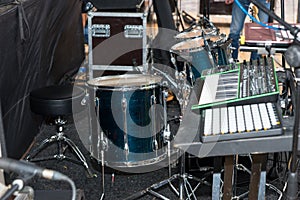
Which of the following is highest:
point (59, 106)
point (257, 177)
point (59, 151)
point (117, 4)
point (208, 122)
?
point (117, 4)

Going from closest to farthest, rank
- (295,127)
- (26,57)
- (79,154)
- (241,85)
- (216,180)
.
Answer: (295,127)
(241,85)
(216,180)
(79,154)
(26,57)

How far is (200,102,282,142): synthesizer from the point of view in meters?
1.43

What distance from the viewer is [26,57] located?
136 inches

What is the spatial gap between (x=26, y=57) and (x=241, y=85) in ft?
6.94

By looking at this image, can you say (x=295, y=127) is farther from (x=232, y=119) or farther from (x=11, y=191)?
(x=11, y=191)

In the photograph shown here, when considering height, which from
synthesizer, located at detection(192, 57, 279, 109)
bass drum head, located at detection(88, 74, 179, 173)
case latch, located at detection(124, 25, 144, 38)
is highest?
synthesizer, located at detection(192, 57, 279, 109)

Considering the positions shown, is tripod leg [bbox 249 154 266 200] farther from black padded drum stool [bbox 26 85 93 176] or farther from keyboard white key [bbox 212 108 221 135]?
black padded drum stool [bbox 26 85 93 176]

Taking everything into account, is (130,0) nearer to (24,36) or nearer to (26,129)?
(24,36)

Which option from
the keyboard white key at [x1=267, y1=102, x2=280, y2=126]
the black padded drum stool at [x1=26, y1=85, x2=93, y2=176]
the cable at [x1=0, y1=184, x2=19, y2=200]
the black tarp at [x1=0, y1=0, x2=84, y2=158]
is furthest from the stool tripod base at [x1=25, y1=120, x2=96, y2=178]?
the cable at [x1=0, y1=184, x2=19, y2=200]

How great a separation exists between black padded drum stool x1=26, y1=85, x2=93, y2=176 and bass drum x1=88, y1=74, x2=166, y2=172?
422 mm

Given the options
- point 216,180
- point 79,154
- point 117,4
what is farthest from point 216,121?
point 117,4

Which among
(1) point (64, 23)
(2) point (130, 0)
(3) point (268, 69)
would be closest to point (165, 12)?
(2) point (130, 0)

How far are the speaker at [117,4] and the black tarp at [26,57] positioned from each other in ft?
1.34

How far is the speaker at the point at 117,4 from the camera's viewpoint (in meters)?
3.86
